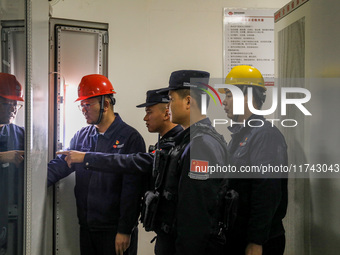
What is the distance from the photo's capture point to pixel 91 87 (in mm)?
2178

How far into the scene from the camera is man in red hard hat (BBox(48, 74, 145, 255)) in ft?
6.53

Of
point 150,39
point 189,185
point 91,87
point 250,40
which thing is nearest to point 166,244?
point 189,185

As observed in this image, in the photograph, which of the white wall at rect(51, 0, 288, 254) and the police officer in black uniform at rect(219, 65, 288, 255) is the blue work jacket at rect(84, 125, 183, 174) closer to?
the police officer in black uniform at rect(219, 65, 288, 255)

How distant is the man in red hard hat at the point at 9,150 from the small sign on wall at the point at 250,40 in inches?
82.3

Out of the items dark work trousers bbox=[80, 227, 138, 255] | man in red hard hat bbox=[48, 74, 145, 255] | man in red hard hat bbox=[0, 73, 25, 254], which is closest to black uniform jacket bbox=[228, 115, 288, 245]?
man in red hard hat bbox=[48, 74, 145, 255]

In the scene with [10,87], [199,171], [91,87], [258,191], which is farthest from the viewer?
[91,87]

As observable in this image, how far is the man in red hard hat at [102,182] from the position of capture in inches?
78.4

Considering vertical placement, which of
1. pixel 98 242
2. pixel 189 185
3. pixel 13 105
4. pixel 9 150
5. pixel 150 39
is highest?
pixel 150 39

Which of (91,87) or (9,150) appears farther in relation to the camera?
(91,87)

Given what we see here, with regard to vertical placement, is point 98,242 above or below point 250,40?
below

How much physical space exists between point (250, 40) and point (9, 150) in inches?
97.3

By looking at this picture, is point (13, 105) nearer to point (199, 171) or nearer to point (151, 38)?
point (199, 171)

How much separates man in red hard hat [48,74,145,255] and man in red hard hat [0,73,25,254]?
602mm

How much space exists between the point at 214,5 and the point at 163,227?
88.1 inches
